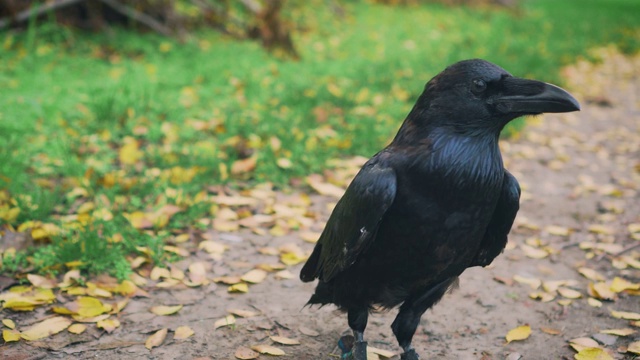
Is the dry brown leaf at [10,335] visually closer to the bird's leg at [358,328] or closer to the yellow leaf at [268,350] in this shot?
the yellow leaf at [268,350]

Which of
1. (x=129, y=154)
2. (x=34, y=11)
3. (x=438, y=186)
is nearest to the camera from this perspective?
(x=438, y=186)

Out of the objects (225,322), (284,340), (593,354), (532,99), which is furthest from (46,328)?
(593,354)

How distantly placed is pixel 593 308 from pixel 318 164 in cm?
232

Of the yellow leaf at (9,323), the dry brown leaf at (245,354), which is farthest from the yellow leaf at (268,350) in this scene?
the yellow leaf at (9,323)

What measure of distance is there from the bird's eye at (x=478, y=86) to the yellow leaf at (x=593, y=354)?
1.36 m

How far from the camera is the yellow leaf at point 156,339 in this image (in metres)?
2.80

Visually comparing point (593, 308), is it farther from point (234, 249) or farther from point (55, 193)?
point (55, 193)

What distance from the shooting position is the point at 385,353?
2.90 m

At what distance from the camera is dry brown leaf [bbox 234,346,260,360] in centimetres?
276

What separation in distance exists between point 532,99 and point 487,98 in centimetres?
16

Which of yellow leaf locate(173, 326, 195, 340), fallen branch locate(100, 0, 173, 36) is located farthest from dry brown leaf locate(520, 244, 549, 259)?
fallen branch locate(100, 0, 173, 36)

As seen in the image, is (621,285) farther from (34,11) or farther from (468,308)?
(34,11)

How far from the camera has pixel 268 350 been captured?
281 centimetres

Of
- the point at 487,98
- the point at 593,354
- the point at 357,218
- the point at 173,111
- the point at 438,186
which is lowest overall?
the point at 593,354
